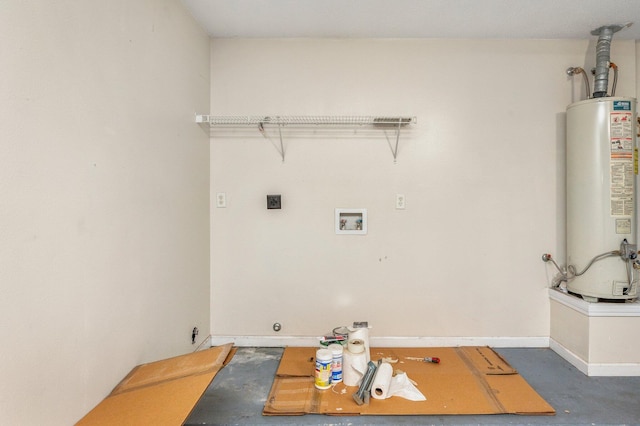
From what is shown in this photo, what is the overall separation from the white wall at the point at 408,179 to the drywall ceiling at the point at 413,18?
108mm

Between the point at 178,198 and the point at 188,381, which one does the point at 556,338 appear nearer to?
the point at 188,381

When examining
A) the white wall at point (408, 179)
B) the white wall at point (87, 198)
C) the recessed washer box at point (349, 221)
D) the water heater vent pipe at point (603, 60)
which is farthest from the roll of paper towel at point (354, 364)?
the water heater vent pipe at point (603, 60)

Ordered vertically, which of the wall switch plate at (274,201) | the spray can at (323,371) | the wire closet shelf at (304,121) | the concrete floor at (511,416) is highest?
the wire closet shelf at (304,121)

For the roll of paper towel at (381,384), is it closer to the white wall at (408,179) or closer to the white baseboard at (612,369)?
the white wall at (408,179)

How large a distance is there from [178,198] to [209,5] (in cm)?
129

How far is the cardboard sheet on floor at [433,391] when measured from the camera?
1674 millimetres

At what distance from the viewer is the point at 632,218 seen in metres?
2.12

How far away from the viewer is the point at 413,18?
221 cm

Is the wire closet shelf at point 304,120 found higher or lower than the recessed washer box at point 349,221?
higher

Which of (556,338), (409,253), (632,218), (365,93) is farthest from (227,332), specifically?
(632,218)

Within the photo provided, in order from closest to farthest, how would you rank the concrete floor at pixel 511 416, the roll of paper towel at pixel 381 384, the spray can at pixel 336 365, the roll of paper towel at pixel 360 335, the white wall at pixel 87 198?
the white wall at pixel 87 198 < the concrete floor at pixel 511 416 < the roll of paper towel at pixel 381 384 < the spray can at pixel 336 365 < the roll of paper towel at pixel 360 335

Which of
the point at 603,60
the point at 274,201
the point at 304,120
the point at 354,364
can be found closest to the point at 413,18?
the point at 304,120

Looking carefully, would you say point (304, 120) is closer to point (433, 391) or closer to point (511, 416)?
point (433, 391)

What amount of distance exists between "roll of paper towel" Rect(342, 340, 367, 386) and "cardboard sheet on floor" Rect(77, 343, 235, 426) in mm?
698
